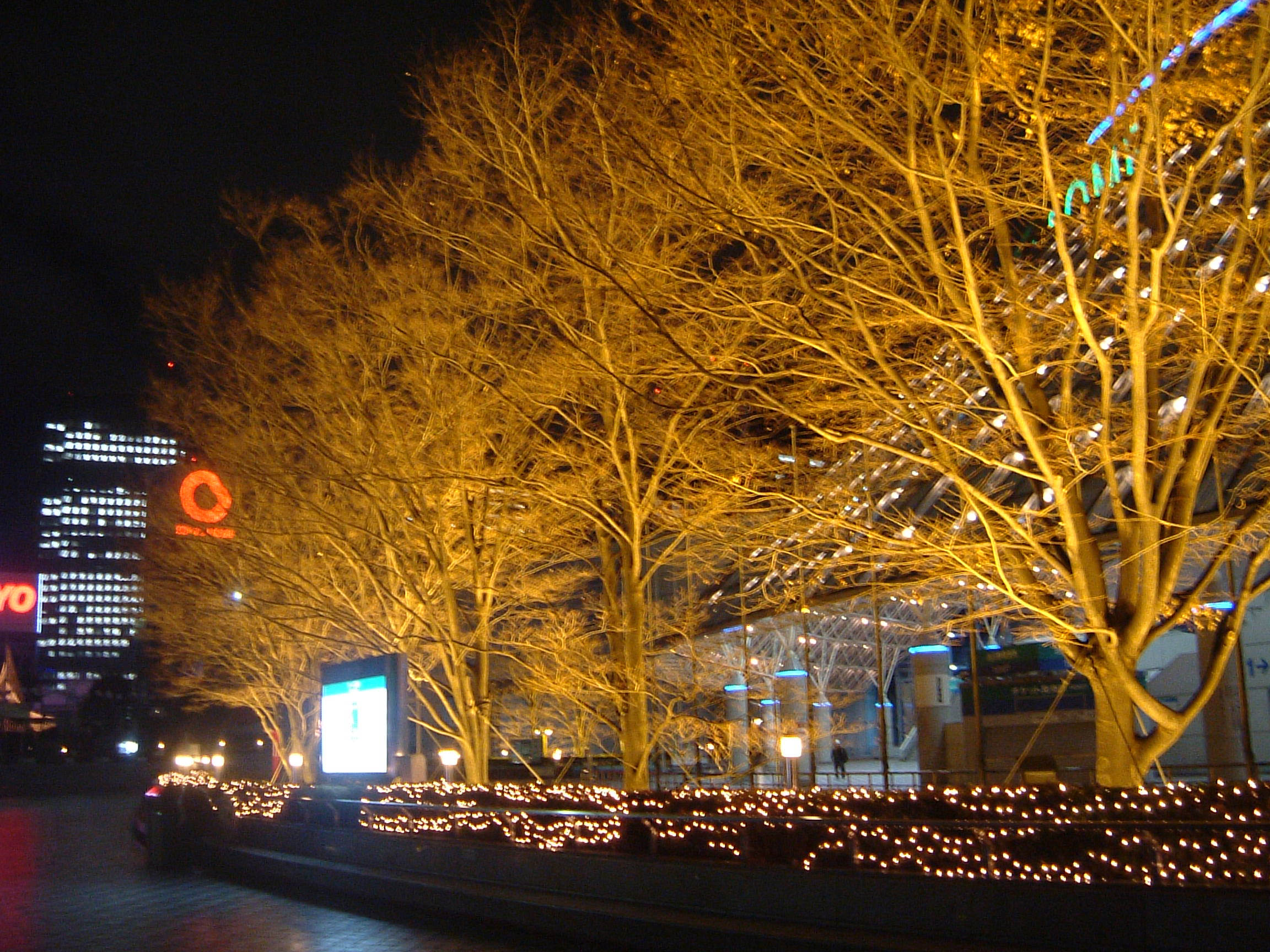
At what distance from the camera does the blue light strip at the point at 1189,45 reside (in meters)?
9.52

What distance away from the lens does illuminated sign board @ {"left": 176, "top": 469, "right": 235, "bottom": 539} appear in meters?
24.6

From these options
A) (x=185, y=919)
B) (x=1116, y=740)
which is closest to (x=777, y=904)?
(x=1116, y=740)

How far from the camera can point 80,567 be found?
481 feet

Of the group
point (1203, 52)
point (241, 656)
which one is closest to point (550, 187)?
point (1203, 52)

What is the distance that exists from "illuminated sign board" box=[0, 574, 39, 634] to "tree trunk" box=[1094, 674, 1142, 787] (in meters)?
54.5

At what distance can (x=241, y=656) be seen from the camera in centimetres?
3722

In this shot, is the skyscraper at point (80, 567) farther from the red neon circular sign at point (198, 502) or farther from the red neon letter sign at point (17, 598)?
the red neon circular sign at point (198, 502)

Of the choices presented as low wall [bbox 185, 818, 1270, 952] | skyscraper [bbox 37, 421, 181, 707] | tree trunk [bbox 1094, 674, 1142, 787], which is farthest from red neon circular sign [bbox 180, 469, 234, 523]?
skyscraper [bbox 37, 421, 181, 707]

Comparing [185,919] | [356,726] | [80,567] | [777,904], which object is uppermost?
[80,567]

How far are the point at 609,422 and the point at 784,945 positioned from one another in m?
8.23

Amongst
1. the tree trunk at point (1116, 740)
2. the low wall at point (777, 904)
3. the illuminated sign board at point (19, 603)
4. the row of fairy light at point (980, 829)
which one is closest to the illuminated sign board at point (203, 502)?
the low wall at point (777, 904)

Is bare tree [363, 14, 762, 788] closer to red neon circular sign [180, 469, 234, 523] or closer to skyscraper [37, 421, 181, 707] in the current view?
red neon circular sign [180, 469, 234, 523]

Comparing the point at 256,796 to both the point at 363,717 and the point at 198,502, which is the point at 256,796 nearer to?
the point at 363,717

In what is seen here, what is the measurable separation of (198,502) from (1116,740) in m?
20.8
